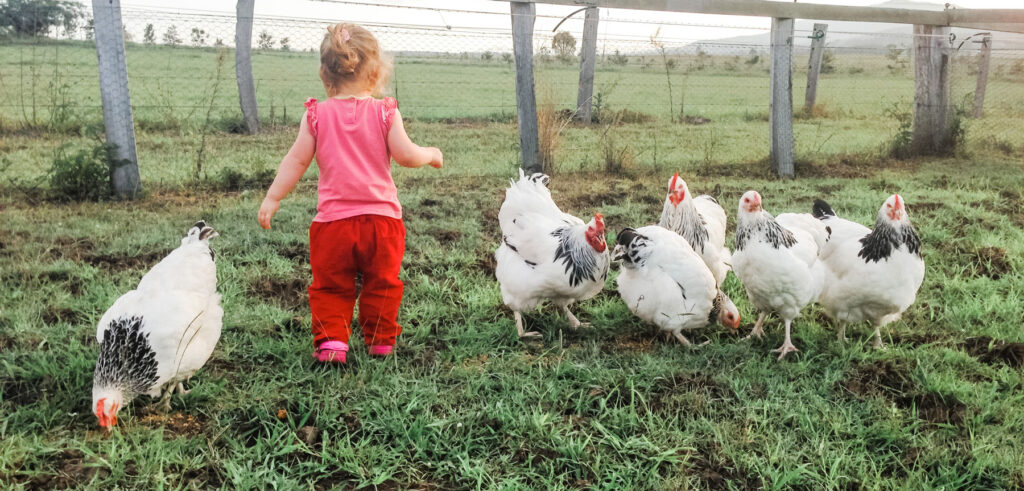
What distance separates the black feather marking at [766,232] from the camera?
10.8 feet

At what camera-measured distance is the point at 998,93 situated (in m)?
10.3

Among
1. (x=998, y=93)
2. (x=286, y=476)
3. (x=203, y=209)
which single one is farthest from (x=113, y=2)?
(x=998, y=93)

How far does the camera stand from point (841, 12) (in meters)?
8.03

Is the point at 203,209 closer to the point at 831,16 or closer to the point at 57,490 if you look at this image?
the point at 57,490

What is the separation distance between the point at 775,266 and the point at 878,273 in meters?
0.49

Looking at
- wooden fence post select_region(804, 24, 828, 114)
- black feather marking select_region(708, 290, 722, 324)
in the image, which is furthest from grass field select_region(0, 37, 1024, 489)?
wooden fence post select_region(804, 24, 828, 114)

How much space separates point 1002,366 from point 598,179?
4663mm

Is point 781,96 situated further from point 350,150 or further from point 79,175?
point 79,175

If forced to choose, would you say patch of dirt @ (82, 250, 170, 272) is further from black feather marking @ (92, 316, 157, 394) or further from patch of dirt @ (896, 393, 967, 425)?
patch of dirt @ (896, 393, 967, 425)

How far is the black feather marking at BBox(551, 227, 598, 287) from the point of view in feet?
11.2

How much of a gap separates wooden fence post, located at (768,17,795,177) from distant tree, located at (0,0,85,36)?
24.0 ft

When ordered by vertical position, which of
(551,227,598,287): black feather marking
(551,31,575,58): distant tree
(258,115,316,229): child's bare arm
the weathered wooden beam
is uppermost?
the weathered wooden beam

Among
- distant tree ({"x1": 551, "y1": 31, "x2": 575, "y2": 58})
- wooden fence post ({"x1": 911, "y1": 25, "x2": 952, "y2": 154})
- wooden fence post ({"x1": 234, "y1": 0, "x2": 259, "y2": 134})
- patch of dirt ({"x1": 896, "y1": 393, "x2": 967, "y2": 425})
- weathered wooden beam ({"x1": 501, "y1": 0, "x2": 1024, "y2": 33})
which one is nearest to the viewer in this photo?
patch of dirt ({"x1": 896, "y1": 393, "x2": 967, "y2": 425})

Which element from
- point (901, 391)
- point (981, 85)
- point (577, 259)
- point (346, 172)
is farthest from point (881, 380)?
point (981, 85)
